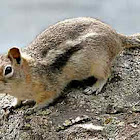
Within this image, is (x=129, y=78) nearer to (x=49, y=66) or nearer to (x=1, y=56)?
(x=49, y=66)

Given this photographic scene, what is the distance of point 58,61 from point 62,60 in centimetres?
5

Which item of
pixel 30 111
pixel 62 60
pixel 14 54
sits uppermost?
pixel 14 54

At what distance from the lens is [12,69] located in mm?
4426

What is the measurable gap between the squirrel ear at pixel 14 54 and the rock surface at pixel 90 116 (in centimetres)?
52

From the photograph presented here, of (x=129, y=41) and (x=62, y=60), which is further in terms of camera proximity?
(x=129, y=41)

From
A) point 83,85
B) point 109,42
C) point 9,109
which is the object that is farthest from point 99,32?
point 9,109

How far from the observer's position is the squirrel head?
431 cm

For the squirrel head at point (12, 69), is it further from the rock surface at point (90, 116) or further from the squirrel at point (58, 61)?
the rock surface at point (90, 116)

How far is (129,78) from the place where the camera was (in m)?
4.34

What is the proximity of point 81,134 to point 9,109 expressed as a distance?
1.05m

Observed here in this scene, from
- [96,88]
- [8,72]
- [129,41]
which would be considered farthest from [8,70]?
[129,41]

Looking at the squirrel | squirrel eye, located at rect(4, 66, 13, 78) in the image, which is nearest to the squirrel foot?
the squirrel

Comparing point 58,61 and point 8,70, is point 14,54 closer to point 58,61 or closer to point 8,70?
point 8,70

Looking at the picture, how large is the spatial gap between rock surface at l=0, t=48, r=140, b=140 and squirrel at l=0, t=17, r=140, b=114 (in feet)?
0.46
